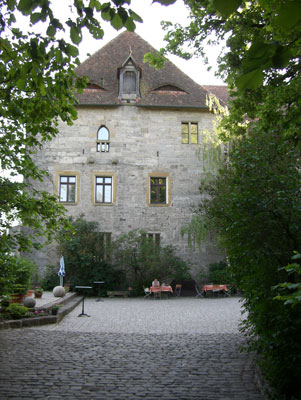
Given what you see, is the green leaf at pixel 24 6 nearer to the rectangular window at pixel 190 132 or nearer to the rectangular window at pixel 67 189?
the rectangular window at pixel 67 189

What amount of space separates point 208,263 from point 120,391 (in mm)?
19339

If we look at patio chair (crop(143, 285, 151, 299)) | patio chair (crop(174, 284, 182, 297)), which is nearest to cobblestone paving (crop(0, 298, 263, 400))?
patio chair (crop(143, 285, 151, 299))

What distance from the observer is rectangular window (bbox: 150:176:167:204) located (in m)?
24.7

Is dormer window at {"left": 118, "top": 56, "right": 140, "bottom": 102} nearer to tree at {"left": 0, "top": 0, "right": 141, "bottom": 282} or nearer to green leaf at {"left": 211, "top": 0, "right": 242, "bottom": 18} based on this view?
tree at {"left": 0, "top": 0, "right": 141, "bottom": 282}

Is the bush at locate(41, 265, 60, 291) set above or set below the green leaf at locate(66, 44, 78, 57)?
below

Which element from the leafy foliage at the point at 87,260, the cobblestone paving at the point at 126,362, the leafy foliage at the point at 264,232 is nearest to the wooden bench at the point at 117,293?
the leafy foliage at the point at 87,260

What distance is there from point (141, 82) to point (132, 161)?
517cm

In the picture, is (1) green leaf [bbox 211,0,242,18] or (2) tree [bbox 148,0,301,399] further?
(2) tree [bbox 148,0,301,399]

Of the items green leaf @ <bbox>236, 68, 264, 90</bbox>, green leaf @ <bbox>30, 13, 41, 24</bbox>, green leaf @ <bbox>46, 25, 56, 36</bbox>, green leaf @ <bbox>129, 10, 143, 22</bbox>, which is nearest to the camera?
green leaf @ <bbox>236, 68, 264, 90</bbox>

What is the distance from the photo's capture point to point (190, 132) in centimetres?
2545

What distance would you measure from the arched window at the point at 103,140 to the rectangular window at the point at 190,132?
14.2 feet

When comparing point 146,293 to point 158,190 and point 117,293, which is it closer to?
point 117,293

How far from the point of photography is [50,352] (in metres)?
7.57

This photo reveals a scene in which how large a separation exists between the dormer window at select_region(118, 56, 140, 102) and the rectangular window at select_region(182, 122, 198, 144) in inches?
130
